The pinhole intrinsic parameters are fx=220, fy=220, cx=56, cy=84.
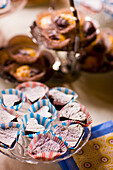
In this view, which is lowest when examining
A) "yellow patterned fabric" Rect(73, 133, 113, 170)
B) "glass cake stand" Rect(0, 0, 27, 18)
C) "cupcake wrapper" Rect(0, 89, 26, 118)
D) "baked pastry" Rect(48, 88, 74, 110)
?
"yellow patterned fabric" Rect(73, 133, 113, 170)

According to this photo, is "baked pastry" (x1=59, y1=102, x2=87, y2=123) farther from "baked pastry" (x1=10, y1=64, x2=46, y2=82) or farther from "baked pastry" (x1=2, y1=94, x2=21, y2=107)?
"baked pastry" (x1=10, y1=64, x2=46, y2=82)

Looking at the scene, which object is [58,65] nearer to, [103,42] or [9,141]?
[103,42]

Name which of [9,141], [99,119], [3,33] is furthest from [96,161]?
[3,33]

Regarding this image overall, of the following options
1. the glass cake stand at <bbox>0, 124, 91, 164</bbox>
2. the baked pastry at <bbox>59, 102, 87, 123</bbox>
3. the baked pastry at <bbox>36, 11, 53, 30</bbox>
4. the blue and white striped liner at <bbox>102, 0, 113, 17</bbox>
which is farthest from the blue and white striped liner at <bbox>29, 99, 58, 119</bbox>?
the blue and white striped liner at <bbox>102, 0, 113, 17</bbox>

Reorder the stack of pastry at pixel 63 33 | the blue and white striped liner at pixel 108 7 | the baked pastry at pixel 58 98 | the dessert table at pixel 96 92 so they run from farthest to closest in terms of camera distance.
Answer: the blue and white striped liner at pixel 108 7, the dessert table at pixel 96 92, the stack of pastry at pixel 63 33, the baked pastry at pixel 58 98

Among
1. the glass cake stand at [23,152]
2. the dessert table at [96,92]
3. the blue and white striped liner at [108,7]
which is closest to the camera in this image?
the glass cake stand at [23,152]

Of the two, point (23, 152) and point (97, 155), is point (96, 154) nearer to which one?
point (97, 155)

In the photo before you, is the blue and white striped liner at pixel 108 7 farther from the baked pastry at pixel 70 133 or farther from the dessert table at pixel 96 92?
the baked pastry at pixel 70 133

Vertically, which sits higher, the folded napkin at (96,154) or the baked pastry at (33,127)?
the baked pastry at (33,127)

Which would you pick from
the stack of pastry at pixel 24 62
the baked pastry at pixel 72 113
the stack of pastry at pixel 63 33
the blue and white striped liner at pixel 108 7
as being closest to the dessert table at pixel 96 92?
the stack of pastry at pixel 24 62
